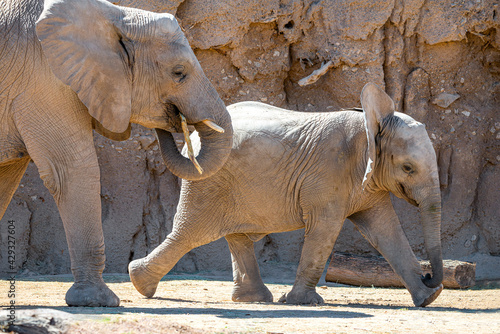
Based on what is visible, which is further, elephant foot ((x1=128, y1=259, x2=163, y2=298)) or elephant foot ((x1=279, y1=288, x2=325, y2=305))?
elephant foot ((x1=128, y1=259, x2=163, y2=298))

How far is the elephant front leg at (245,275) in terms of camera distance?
7301mm

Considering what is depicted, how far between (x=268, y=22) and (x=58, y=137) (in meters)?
5.69

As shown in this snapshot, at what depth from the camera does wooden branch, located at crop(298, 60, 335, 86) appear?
1049cm

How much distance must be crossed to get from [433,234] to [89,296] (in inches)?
126

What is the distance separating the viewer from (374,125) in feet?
22.7

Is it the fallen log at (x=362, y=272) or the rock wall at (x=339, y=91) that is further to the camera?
the rock wall at (x=339, y=91)

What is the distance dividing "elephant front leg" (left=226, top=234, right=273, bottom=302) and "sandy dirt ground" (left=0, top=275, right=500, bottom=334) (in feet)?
0.75

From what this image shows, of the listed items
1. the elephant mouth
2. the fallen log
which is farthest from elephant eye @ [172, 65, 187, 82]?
the fallen log

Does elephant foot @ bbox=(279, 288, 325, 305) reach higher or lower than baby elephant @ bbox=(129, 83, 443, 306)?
lower

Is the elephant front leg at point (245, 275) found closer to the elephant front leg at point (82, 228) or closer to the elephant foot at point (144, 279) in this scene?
the elephant foot at point (144, 279)

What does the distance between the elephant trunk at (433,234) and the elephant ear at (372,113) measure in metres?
0.65

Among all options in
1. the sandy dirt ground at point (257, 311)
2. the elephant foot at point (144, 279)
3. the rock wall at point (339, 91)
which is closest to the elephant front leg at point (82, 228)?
the sandy dirt ground at point (257, 311)

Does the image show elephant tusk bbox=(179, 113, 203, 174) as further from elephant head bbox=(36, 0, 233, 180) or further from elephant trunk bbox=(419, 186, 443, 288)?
elephant trunk bbox=(419, 186, 443, 288)

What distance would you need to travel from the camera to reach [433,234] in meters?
6.71
